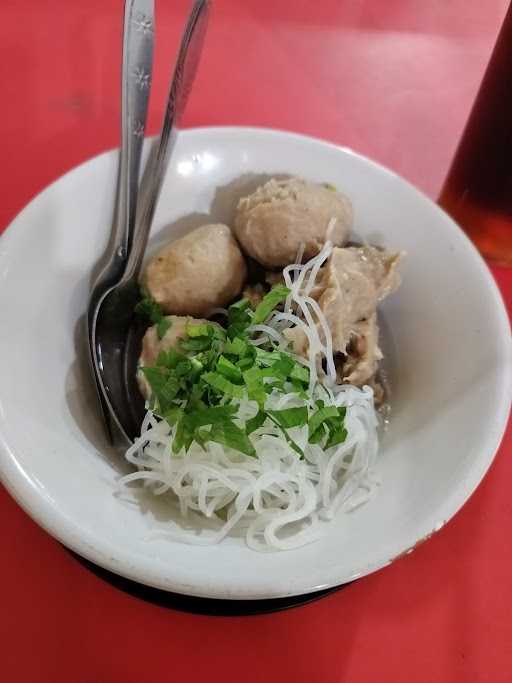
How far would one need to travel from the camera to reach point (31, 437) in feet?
2.77

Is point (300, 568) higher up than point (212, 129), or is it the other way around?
point (212, 129)

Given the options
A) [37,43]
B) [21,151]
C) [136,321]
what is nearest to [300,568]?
[136,321]

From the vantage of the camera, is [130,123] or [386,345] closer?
[130,123]

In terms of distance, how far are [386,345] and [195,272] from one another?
399mm

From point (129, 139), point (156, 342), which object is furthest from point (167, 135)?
point (156, 342)

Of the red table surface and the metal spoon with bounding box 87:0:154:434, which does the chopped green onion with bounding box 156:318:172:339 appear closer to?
the metal spoon with bounding box 87:0:154:434

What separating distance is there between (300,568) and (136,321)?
21.8 inches

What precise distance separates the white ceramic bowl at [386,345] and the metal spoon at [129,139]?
3cm

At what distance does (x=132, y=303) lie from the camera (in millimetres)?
1098

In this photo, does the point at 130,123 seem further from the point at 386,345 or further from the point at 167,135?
the point at 386,345

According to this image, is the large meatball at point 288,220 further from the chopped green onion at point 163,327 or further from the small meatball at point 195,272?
the chopped green onion at point 163,327

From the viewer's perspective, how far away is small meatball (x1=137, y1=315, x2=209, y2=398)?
1.00 metres

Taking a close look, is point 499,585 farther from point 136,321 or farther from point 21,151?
point 21,151

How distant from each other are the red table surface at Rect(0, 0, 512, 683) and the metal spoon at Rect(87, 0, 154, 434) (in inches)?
12.0
